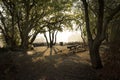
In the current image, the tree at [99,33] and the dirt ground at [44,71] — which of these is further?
the tree at [99,33]

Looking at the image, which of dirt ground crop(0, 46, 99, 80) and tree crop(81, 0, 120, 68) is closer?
dirt ground crop(0, 46, 99, 80)

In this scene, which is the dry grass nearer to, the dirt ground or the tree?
the dirt ground

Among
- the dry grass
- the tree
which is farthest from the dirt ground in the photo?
the tree

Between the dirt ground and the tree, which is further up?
the tree

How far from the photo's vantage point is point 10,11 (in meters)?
25.3

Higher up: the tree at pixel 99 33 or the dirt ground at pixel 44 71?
the tree at pixel 99 33

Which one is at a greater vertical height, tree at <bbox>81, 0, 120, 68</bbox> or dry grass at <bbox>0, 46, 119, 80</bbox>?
tree at <bbox>81, 0, 120, 68</bbox>

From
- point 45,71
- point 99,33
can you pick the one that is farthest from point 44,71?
point 99,33

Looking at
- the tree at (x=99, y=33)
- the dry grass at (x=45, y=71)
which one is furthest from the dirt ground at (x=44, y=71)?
the tree at (x=99, y=33)

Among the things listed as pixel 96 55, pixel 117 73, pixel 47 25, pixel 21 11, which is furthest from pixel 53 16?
pixel 117 73

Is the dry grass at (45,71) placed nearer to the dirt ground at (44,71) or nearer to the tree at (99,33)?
the dirt ground at (44,71)

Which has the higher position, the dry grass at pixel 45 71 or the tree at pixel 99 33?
the tree at pixel 99 33

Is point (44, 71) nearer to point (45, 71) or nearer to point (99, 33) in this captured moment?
point (45, 71)

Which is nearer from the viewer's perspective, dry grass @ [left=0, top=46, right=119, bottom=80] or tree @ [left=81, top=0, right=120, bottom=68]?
dry grass @ [left=0, top=46, right=119, bottom=80]
